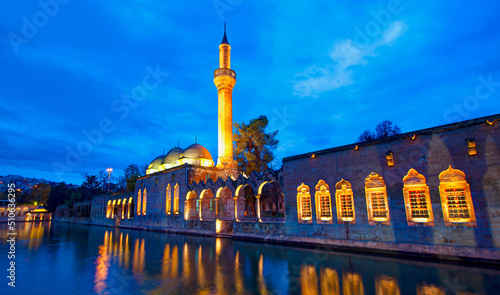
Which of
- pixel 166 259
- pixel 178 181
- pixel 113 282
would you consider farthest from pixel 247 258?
pixel 178 181

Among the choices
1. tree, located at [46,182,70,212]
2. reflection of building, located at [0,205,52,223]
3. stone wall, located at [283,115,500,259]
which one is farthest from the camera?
tree, located at [46,182,70,212]

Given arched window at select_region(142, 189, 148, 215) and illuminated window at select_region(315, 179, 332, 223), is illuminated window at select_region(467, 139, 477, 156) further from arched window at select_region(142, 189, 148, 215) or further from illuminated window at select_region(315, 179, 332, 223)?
arched window at select_region(142, 189, 148, 215)

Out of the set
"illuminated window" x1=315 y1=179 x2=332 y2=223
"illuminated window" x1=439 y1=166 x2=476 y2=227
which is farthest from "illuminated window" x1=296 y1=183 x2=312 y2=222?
"illuminated window" x1=439 y1=166 x2=476 y2=227

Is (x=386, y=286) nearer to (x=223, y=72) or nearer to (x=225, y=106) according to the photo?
(x=225, y=106)

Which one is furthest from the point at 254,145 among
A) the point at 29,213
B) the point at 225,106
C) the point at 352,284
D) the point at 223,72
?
the point at 29,213

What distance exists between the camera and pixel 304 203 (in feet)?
53.0

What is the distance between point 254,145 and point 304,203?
15078 millimetres

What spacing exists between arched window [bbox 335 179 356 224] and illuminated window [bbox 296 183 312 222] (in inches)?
74.6

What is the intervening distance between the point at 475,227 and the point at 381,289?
6.24 metres

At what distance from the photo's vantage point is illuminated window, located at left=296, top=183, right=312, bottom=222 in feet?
52.0

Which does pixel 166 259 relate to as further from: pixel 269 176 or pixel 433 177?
pixel 433 177

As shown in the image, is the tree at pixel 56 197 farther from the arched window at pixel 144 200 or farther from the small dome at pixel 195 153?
the small dome at pixel 195 153

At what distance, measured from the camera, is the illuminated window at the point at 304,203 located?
52.0 ft

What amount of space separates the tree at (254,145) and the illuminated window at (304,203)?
1318 centimetres
